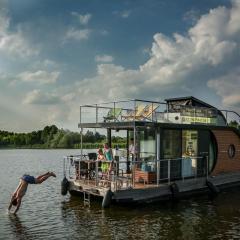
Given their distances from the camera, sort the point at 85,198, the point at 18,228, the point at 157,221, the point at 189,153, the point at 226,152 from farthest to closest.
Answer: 1. the point at 226,152
2. the point at 189,153
3. the point at 85,198
4. the point at 157,221
5. the point at 18,228

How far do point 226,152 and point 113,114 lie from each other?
7432mm

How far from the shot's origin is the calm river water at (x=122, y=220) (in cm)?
1458

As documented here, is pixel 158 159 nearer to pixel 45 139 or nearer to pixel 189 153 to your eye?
pixel 189 153

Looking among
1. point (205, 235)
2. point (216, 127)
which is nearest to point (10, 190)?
point (216, 127)

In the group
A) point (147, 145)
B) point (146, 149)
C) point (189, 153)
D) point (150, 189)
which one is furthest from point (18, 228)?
point (189, 153)

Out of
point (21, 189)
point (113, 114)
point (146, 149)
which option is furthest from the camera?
Answer: point (113, 114)

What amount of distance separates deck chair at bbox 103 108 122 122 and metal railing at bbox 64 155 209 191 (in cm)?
225

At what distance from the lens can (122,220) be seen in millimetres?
16297

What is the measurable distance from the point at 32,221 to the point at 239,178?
12955 mm

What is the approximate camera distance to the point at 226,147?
24.3 meters

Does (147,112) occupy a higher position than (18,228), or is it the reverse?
(147,112)

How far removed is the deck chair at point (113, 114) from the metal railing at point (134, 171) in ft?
7.40

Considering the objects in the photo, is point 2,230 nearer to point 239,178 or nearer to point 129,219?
point 129,219

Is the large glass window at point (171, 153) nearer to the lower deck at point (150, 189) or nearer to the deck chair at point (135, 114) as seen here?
the lower deck at point (150, 189)
